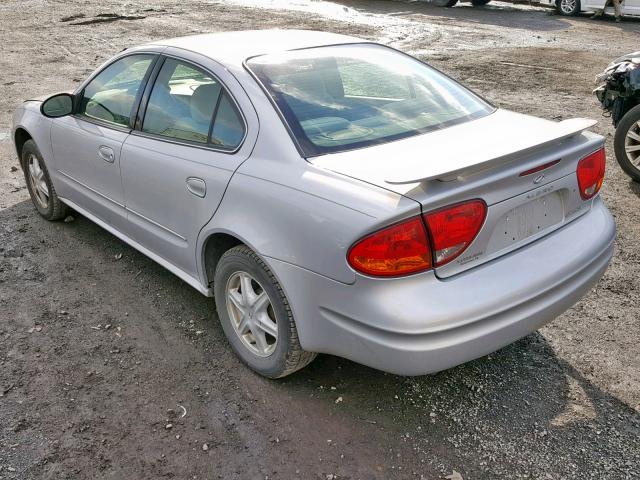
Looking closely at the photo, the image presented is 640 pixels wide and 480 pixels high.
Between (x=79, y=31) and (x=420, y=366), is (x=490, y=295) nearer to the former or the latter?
(x=420, y=366)

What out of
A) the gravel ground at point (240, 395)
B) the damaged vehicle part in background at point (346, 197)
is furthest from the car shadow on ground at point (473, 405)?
the damaged vehicle part in background at point (346, 197)

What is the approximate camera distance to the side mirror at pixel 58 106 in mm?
4293

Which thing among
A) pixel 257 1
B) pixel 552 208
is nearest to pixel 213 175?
pixel 552 208

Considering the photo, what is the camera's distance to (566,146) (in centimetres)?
286

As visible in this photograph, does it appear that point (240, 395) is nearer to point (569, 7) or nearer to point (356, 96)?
point (356, 96)

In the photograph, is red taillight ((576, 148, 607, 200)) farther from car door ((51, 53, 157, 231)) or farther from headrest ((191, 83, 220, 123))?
car door ((51, 53, 157, 231))

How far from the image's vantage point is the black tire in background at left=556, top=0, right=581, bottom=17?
58.6 feet

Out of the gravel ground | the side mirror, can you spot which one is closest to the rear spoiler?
the gravel ground

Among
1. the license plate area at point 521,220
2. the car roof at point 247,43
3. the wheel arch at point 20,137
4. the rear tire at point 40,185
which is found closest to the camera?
the license plate area at point 521,220

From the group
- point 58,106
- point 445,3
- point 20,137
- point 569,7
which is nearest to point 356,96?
point 58,106

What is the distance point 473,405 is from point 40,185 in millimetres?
3858

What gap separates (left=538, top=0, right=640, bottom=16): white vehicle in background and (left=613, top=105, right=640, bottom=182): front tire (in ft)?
43.8

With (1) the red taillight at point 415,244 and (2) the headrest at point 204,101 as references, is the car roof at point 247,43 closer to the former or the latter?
(2) the headrest at point 204,101

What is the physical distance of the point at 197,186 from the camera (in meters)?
3.17
